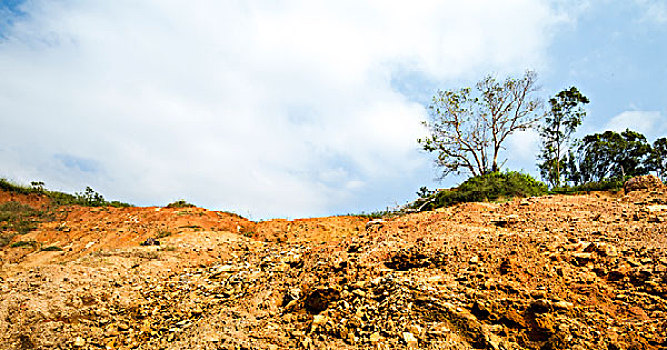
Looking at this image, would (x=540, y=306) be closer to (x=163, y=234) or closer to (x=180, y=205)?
(x=163, y=234)

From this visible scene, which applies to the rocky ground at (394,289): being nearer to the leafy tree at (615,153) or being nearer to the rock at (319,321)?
the rock at (319,321)

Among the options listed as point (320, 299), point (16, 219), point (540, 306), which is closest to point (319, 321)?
point (320, 299)

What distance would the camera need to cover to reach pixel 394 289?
4410 mm

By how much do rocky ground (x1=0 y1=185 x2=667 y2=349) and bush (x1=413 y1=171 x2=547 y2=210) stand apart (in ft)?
10.8

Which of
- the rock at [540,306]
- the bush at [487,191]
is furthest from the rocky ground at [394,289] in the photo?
the bush at [487,191]

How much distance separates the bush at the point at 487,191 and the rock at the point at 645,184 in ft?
8.31

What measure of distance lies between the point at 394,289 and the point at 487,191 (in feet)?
24.9

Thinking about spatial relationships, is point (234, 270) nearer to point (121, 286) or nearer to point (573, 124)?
point (121, 286)

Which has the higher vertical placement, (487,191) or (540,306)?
(487,191)

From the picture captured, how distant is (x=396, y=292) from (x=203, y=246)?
5.18 metres

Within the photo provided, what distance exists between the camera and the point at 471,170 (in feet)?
65.0

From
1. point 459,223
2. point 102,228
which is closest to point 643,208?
point 459,223

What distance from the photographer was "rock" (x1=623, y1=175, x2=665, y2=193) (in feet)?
26.9

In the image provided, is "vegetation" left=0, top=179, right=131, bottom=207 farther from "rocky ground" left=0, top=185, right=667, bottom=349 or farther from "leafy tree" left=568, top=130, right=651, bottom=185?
"leafy tree" left=568, top=130, right=651, bottom=185
